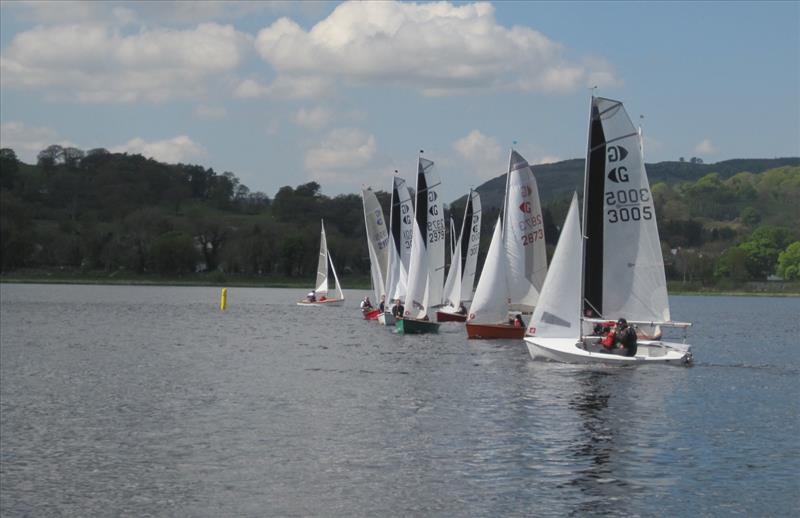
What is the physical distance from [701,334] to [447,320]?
1551cm

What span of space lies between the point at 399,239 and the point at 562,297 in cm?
2479

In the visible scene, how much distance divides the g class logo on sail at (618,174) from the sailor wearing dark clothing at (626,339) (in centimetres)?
467

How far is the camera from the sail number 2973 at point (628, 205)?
37.3 metres

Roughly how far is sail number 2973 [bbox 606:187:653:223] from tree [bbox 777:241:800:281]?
166967 millimetres

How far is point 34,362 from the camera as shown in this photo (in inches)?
1682

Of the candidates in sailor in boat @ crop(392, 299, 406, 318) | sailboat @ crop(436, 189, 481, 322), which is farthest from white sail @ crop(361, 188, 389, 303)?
sailor in boat @ crop(392, 299, 406, 318)

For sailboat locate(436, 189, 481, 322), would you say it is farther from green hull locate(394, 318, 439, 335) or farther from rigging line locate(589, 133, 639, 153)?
rigging line locate(589, 133, 639, 153)

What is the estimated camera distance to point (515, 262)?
5044cm

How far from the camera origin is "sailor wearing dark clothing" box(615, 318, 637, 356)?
3612cm

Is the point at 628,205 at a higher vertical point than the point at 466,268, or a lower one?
higher

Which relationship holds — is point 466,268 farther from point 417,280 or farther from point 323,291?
point 323,291

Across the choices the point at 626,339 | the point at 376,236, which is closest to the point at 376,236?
the point at 376,236

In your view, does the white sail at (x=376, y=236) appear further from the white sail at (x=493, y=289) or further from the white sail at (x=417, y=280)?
the white sail at (x=493, y=289)

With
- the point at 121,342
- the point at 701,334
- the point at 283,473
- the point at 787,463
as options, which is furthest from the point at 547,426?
the point at 701,334
